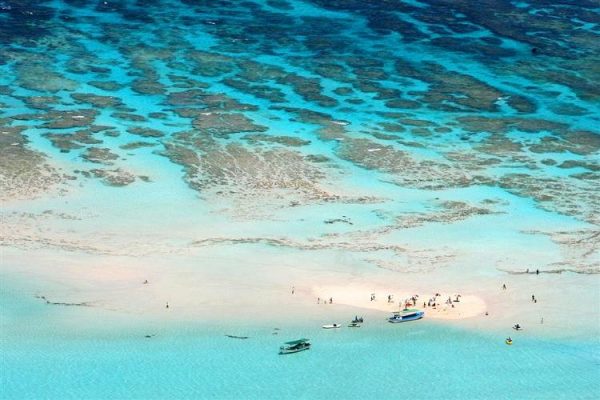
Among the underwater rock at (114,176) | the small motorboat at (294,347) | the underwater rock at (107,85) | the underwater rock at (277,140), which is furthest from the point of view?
the underwater rock at (107,85)

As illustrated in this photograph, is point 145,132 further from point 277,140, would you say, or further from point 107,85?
point 107,85

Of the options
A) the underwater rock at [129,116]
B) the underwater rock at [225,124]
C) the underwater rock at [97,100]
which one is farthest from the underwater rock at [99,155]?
the underwater rock at [97,100]

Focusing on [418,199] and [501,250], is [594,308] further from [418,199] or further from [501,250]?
[418,199]

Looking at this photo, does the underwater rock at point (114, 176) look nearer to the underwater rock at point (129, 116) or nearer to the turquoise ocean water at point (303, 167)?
the turquoise ocean water at point (303, 167)

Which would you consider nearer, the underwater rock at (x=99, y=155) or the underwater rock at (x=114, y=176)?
the underwater rock at (x=114, y=176)

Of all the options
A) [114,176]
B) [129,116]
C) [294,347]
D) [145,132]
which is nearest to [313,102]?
[145,132]
